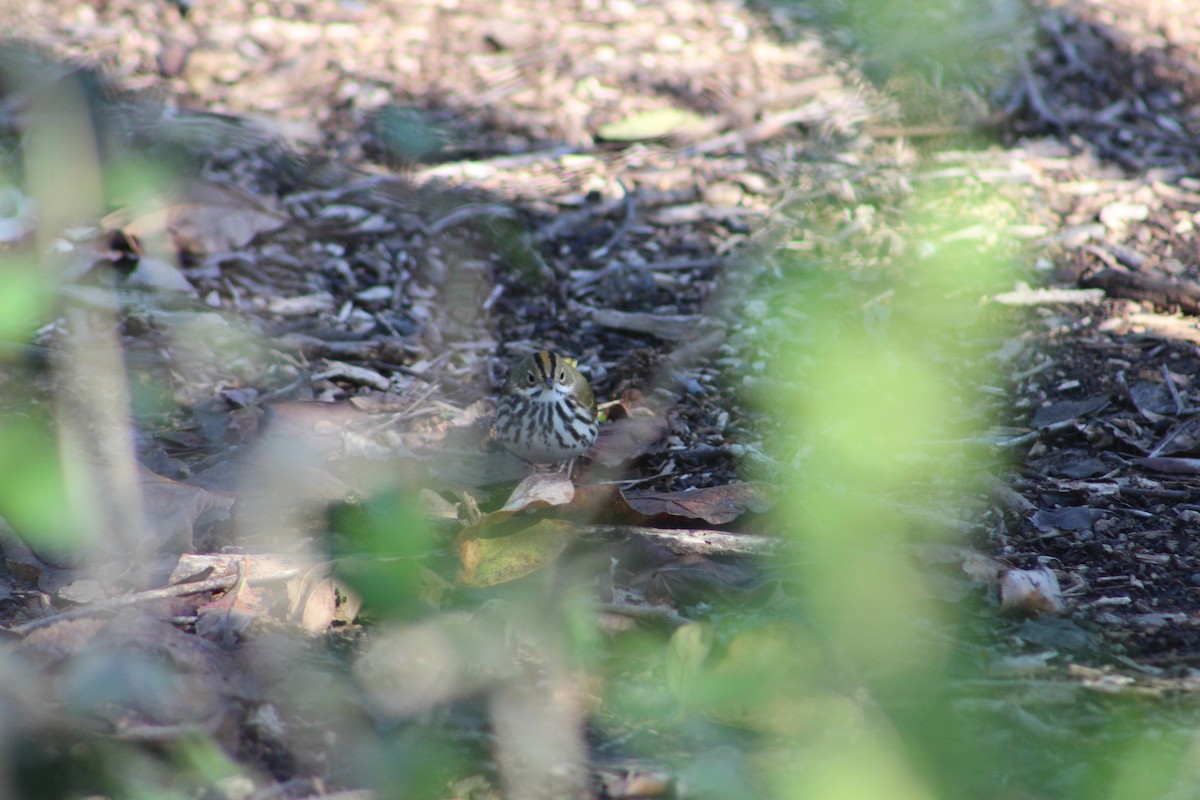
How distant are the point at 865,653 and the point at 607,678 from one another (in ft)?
2.03

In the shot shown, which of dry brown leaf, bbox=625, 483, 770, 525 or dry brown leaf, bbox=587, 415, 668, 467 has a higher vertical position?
dry brown leaf, bbox=625, 483, 770, 525

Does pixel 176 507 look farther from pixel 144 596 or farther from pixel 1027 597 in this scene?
pixel 1027 597

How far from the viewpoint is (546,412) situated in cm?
407

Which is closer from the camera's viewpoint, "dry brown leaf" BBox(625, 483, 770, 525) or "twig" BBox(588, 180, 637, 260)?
"dry brown leaf" BBox(625, 483, 770, 525)

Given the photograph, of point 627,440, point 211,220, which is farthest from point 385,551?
point 211,220

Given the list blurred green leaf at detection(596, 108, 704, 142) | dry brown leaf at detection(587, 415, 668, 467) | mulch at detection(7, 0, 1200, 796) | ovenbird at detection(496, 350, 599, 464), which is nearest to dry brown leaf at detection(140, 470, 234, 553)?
mulch at detection(7, 0, 1200, 796)

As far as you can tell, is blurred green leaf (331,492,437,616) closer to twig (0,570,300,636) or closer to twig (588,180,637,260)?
twig (0,570,300,636)

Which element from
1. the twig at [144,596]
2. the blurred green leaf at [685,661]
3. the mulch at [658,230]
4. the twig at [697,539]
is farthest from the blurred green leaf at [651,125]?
the blurred green leaf at [685,661]

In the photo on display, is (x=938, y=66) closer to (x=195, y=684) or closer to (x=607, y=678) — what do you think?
(x=607, y=678)

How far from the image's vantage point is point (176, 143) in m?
6.06

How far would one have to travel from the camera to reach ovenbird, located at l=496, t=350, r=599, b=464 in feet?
13.3

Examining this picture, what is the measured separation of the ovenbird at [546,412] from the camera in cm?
407

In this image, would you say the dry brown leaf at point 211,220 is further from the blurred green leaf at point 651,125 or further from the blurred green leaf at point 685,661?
the blurred green leaf at point 685,661

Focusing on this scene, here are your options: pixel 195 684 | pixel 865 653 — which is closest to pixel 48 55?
pixel 195 684
